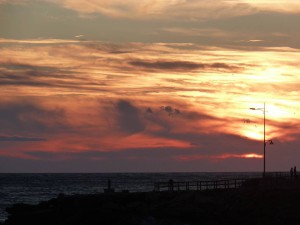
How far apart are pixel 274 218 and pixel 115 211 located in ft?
39.1

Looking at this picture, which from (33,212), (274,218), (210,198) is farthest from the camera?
(210,198)

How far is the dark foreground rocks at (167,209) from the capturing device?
165 feet

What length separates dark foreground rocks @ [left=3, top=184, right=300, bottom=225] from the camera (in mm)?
50406

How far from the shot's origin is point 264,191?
197 ft

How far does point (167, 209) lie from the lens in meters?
53.2

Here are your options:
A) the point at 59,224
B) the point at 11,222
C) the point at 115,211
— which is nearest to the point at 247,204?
the point at 115,211

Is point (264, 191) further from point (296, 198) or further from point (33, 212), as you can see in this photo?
point (33, 212)

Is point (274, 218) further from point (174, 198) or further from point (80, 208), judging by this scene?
A: point (80, 208)

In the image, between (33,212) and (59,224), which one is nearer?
(59,224)

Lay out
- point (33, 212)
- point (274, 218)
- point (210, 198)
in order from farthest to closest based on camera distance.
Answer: point (210, 198) < point (33, 212) < point (274, 218)

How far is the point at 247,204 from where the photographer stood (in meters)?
55.4

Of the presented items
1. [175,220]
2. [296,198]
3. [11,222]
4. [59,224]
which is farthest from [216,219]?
[11,222]

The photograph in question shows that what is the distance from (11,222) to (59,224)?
18.6 ft

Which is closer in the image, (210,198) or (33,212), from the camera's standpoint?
(33,212)
